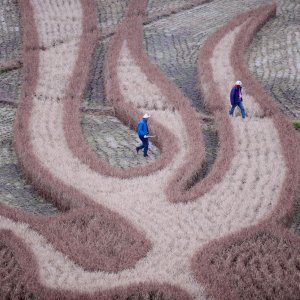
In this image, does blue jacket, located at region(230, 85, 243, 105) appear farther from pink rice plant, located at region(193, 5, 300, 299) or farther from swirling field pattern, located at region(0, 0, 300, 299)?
pink rice plant, located at region(193, 5, 300, 299)

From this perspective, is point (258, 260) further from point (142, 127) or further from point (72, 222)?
point (142, 127)

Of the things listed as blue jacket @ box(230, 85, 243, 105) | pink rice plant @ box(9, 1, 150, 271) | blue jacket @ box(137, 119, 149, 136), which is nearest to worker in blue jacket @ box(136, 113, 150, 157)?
blue jacket @ box(137, 119, 149, 136)

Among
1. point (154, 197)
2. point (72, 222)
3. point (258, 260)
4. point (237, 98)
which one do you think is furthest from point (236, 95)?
point (258, 260)

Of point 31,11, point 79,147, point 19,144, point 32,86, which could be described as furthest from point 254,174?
point 31,11

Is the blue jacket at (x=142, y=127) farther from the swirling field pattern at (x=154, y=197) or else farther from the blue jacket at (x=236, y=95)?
the blue jacket at (x=236, y=95)

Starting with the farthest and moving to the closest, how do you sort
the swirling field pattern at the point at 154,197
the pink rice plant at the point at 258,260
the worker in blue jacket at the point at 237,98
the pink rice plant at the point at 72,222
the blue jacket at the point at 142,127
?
the worker in blue jacket at the point at 237,98
the blue jacket at the point at 142,127
the pink rice plant at the point at 72,222
the swirling field pattern at the point at 154,197
the pink rice plant at the point at 258,260

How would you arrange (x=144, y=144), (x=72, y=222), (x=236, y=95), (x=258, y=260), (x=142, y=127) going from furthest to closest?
(x=236, y=95) → (x=144, y=144) → (x=142, y=127) → (x=72, y=222) → (x=258, y=260)

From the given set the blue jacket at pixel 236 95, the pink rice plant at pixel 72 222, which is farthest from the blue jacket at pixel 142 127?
the blue jacket at pixel 236 95

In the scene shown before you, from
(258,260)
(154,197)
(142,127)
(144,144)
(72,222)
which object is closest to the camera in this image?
(258,260)
